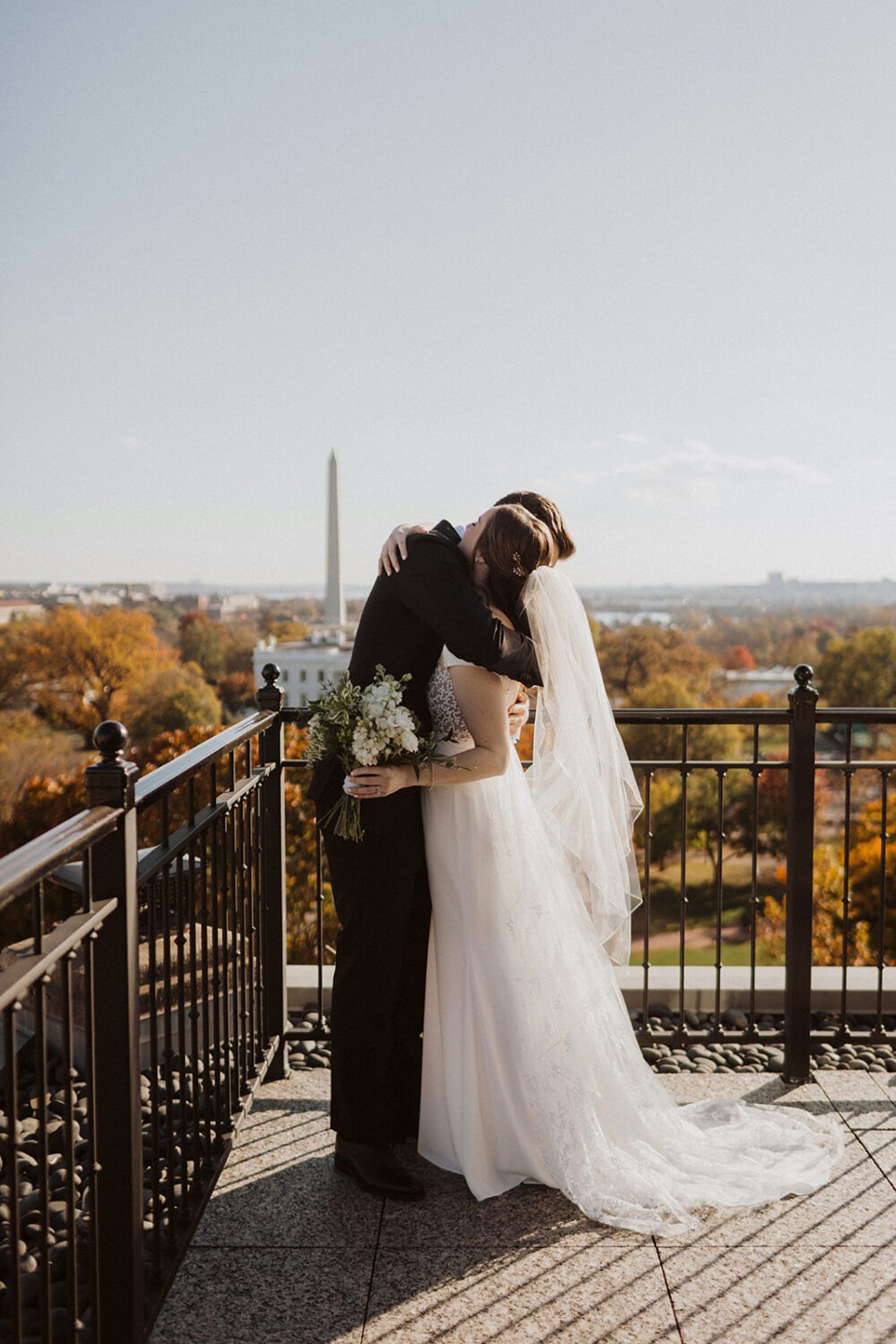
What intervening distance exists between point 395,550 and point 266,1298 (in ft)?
5.43

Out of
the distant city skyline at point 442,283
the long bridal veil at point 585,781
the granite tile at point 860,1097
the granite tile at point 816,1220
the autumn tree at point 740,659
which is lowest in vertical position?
the autumn tree at point 740,659

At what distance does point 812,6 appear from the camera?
14453 millimetres

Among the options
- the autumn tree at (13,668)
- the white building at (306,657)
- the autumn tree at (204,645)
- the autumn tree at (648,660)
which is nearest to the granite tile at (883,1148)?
the autumn tree at (13,668)

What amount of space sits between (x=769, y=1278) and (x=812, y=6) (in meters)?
16.3

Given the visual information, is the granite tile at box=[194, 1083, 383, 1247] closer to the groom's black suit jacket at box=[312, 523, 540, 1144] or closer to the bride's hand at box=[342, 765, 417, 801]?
the groom's black suit jacket at box=[312, 523, 540, 1144]

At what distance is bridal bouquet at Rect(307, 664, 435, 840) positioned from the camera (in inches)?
Result: 99.1

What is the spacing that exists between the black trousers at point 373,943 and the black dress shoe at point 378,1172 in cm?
2

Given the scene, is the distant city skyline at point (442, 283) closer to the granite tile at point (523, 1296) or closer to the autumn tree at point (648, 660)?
the granite tile at point (523, 1296)

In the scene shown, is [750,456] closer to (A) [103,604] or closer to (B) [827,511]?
(B) [827,511]

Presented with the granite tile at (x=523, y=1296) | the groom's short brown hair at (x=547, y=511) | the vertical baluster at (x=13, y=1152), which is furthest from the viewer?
the groom's short brown hair at (x=547, y=511)

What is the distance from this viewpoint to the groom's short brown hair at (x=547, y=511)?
2.80 meters

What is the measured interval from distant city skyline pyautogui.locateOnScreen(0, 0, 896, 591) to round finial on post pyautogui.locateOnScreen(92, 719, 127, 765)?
1692cm

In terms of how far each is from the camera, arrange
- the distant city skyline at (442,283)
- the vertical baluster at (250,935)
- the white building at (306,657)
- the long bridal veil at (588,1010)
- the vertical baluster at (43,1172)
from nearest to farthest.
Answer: the vertical baluster at (43,1172) < the long bridal veil at (588,1010) < the vertical baluster at (250,935) < the distant city skyline at (442,283) < the white building at (306,657)

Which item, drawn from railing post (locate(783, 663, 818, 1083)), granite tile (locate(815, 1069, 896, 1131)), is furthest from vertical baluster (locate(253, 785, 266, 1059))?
granite tile (locate(815, 1069, 896, 1131))
